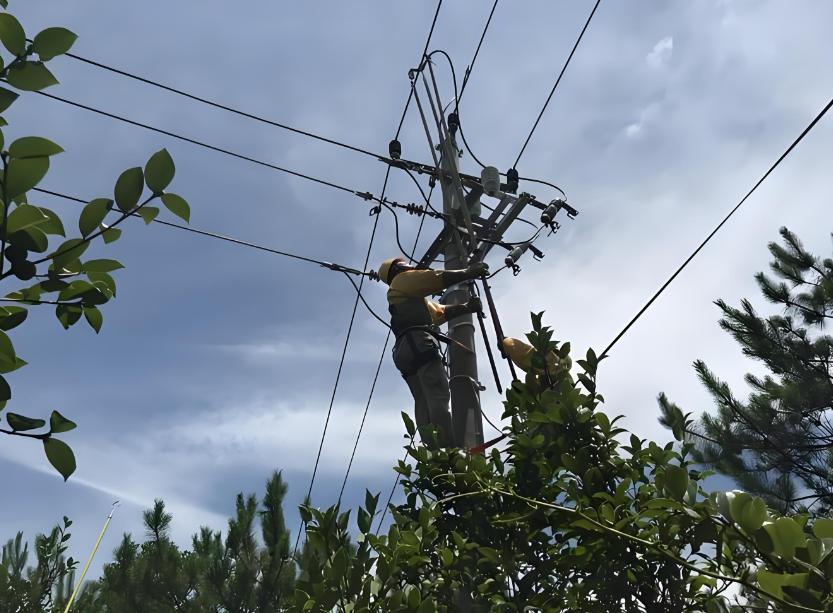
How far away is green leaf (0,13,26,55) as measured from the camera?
4.42 ft

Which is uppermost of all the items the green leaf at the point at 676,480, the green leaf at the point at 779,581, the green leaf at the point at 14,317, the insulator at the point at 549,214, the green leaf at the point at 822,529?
the insulator at the point at 549,214

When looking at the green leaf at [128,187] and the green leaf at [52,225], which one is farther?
the green leaf at [52,225]

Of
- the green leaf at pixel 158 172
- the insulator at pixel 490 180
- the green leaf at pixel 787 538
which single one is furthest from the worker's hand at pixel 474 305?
the green leaf at pixel 158 172

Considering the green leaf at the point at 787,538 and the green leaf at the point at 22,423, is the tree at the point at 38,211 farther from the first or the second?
the green leaf at the point at 787,538

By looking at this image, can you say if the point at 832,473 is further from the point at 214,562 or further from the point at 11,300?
the point at 11,300

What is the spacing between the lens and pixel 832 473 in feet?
35.7

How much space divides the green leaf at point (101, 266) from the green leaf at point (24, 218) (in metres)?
0.24

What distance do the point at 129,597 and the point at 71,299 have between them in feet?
45.6

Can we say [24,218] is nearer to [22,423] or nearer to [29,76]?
[29,76]

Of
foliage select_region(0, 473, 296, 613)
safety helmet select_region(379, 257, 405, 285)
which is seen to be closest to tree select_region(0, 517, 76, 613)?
foliage select_region(0, 473, 296, 613)

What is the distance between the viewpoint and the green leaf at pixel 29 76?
4.55 feet

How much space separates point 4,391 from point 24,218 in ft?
1.21

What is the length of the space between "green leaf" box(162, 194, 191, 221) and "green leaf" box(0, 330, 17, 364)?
0.45 metres

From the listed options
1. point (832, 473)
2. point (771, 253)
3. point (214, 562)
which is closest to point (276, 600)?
point (214, 562)
